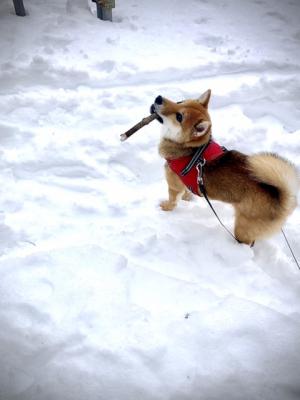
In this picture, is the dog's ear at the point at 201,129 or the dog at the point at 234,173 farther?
the dog's ear at the point at 201,129

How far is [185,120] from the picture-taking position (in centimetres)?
231

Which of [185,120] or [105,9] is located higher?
[105,9]

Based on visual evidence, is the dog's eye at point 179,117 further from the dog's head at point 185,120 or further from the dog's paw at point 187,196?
the dog's paw at point 187,196

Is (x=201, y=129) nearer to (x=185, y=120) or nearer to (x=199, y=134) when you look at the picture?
(x=199, y=134)

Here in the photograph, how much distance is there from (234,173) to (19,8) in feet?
13.7

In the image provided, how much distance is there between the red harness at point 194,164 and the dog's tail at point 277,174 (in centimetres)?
36

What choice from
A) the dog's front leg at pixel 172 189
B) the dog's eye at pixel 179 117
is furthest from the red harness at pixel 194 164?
the dog's eye at pixel 179 117

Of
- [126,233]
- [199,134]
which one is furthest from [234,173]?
[126,233]

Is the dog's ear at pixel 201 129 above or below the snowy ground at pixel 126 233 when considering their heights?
above

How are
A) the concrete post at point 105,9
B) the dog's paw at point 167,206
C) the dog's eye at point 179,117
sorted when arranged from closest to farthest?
the dog's eye at point 179,117 < the dog's paw at point 167,206 < the concrete post at point 105,9

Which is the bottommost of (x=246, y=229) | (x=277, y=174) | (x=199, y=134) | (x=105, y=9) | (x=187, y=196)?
(x=187, y=196)

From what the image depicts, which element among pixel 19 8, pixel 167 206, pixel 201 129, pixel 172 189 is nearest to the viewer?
pixel 201 129

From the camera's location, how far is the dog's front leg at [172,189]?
2616mm

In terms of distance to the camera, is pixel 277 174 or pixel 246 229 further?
pixel 246 229
